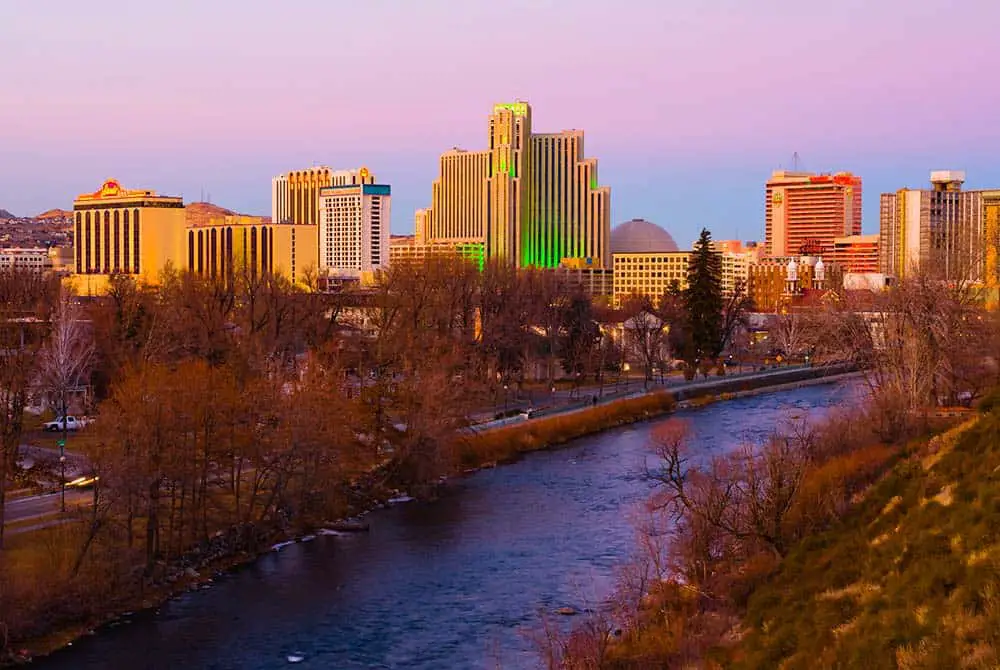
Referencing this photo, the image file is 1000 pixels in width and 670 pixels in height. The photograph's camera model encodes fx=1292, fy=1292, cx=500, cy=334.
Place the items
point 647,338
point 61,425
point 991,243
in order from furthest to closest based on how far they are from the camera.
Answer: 1. point 647,338
2. point 991,243
3. point 61,425

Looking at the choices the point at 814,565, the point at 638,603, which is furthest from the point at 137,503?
the point at 814,565

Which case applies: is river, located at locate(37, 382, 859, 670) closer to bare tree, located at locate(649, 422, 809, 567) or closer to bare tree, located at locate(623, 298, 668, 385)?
bare tree, located at locate(649, 422, 809, 567)

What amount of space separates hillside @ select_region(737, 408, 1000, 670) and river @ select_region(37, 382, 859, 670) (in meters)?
5.79

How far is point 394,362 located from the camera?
182 ft

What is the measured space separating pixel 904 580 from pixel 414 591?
46.0 ft

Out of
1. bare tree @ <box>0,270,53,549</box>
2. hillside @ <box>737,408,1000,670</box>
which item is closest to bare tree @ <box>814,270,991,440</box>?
hillside @ <box>737,408,1000,670</box>

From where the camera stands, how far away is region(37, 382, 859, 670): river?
25859 mm

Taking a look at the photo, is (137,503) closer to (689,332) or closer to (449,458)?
(449,458)

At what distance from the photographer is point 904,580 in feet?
63.1

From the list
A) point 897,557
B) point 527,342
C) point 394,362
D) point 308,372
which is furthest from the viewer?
point 527,342

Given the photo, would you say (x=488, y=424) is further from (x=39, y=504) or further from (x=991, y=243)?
(x=991, y=243)

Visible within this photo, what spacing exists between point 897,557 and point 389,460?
26.3 metres

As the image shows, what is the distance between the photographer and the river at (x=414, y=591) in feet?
84.8

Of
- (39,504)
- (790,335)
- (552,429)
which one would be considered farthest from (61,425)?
(790,335)
